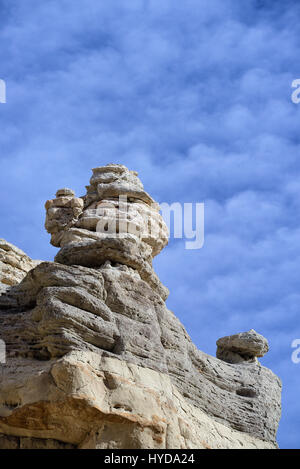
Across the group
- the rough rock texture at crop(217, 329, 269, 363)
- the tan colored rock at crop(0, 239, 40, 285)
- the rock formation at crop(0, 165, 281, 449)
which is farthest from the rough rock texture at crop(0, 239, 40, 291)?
the rough rock texture at crop(217, 329, 269, 363)

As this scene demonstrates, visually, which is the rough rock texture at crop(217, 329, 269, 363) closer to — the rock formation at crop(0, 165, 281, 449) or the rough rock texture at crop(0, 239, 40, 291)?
the rock formation at crop(0, 165, 281, 449)

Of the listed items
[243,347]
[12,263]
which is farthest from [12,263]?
[243,347]

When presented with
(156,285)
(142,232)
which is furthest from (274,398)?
(142,232)

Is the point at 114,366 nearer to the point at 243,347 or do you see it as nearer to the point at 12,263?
the point at 243,347

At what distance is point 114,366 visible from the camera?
546 inches

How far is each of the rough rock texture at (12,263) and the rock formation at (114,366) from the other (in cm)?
328

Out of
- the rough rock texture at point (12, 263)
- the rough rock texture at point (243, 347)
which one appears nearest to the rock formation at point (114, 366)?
the rough rock texture at point (243, 347)

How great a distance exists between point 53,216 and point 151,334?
7.55 metres

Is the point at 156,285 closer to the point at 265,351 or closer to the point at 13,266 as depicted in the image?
the point at 265,351

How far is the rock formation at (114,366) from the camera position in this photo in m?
13.1

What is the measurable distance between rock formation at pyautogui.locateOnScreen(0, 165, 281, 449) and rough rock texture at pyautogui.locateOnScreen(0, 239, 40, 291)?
10.7 feet

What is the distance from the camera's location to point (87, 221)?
1939 cm

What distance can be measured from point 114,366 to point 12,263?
9.36 meters

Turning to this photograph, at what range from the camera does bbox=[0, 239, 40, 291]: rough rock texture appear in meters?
21.9
